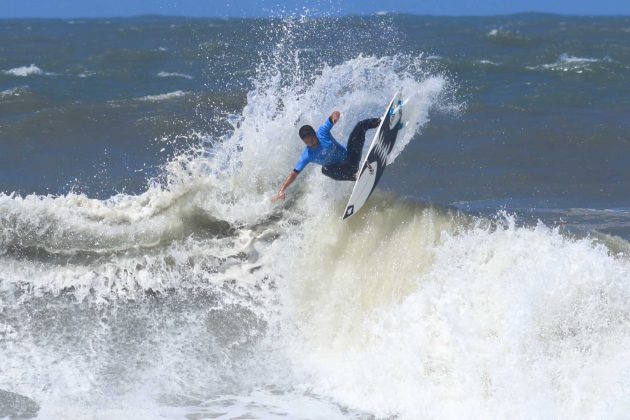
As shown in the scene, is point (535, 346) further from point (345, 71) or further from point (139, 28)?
point (139, 28)

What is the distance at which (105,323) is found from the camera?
909cm

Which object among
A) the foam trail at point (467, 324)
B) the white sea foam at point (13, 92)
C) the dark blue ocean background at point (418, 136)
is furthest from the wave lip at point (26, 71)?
the foam trail at point (467, 324)

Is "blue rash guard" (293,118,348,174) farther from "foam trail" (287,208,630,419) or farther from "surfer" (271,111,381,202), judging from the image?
"foam trail" (287,208,630,419)

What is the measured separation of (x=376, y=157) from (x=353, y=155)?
26cm

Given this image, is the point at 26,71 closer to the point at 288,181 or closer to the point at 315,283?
the point at 288,181

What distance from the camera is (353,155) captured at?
32.0ft

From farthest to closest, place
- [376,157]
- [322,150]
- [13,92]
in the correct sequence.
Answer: [13,92]
[376,157]
[322,150]

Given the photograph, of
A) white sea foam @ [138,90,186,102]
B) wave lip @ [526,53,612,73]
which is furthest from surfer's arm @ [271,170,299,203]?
wave lip @ [526,53,612,73]

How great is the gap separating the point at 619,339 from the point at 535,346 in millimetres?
691

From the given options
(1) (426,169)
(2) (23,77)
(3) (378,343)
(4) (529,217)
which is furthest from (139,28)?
(3) (378,343)

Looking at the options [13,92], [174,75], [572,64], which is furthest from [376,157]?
[572,64]

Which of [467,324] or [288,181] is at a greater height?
[288,181]

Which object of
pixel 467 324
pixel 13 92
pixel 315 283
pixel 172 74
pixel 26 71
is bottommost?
pixel 467 324

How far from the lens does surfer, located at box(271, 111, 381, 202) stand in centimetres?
950
